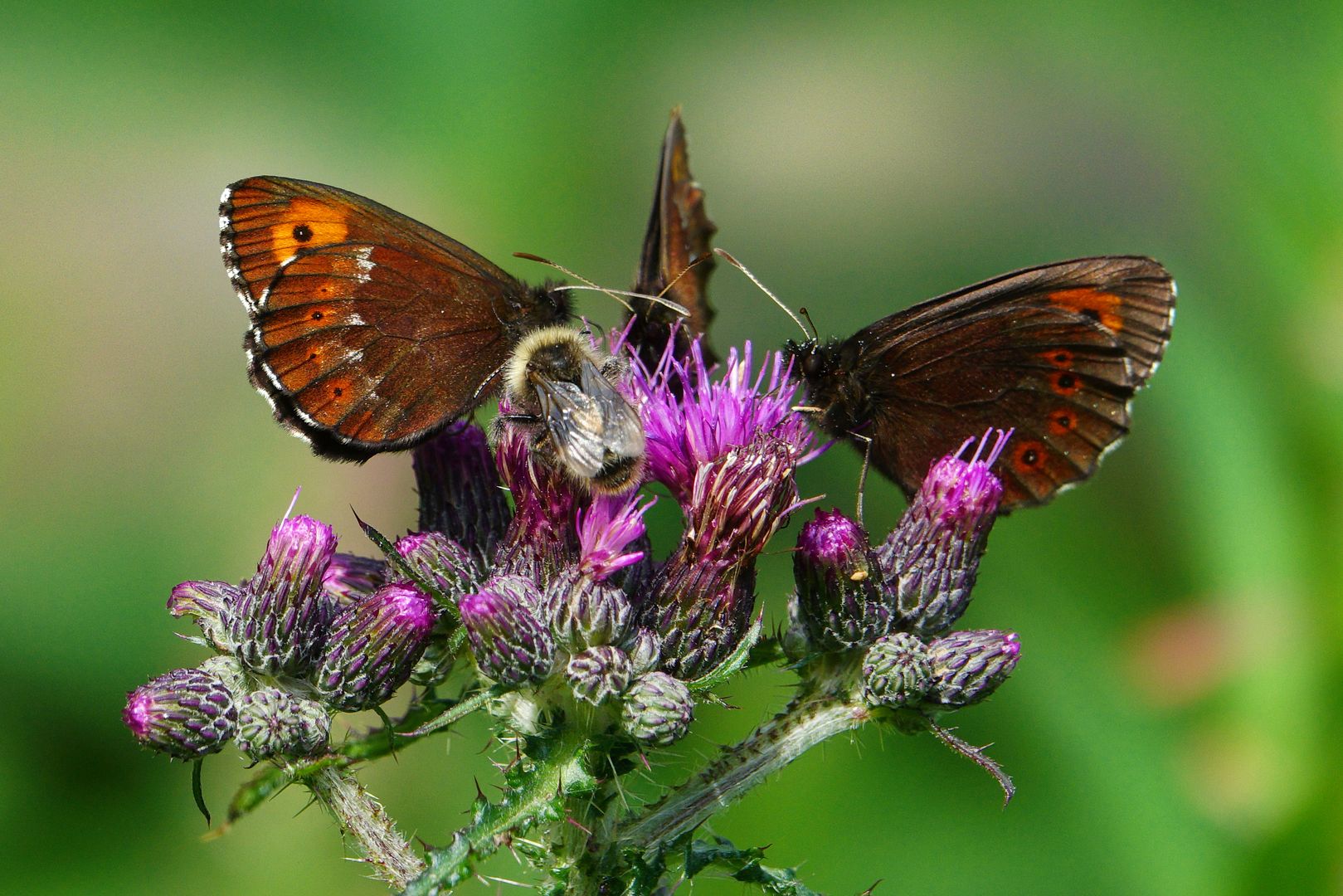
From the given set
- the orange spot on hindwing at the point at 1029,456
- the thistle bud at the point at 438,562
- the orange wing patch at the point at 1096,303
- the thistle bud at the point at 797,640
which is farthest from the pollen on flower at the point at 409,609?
the orange wing patch at the point at 1096,303

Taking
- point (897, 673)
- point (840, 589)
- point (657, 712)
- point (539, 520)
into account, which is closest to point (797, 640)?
point (840, 589)

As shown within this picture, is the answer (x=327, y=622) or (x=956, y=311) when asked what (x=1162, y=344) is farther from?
(x=327, y=622)

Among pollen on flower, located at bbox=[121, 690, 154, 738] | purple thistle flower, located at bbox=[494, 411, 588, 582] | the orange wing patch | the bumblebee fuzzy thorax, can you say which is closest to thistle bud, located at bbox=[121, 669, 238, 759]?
pollen on flower, located at bbox=[121, 690, 154, 738]

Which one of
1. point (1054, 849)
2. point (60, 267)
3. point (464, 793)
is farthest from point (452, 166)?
point (1054, 849)

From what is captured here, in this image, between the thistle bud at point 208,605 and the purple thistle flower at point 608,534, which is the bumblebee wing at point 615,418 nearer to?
the purple thistle flower at point 608,534

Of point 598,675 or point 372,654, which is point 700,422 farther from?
point 372,654

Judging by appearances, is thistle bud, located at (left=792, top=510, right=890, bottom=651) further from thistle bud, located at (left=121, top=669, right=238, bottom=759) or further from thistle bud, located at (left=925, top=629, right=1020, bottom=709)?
thistle bud, located at (left=121, top=669, right=238, bottom=759)
